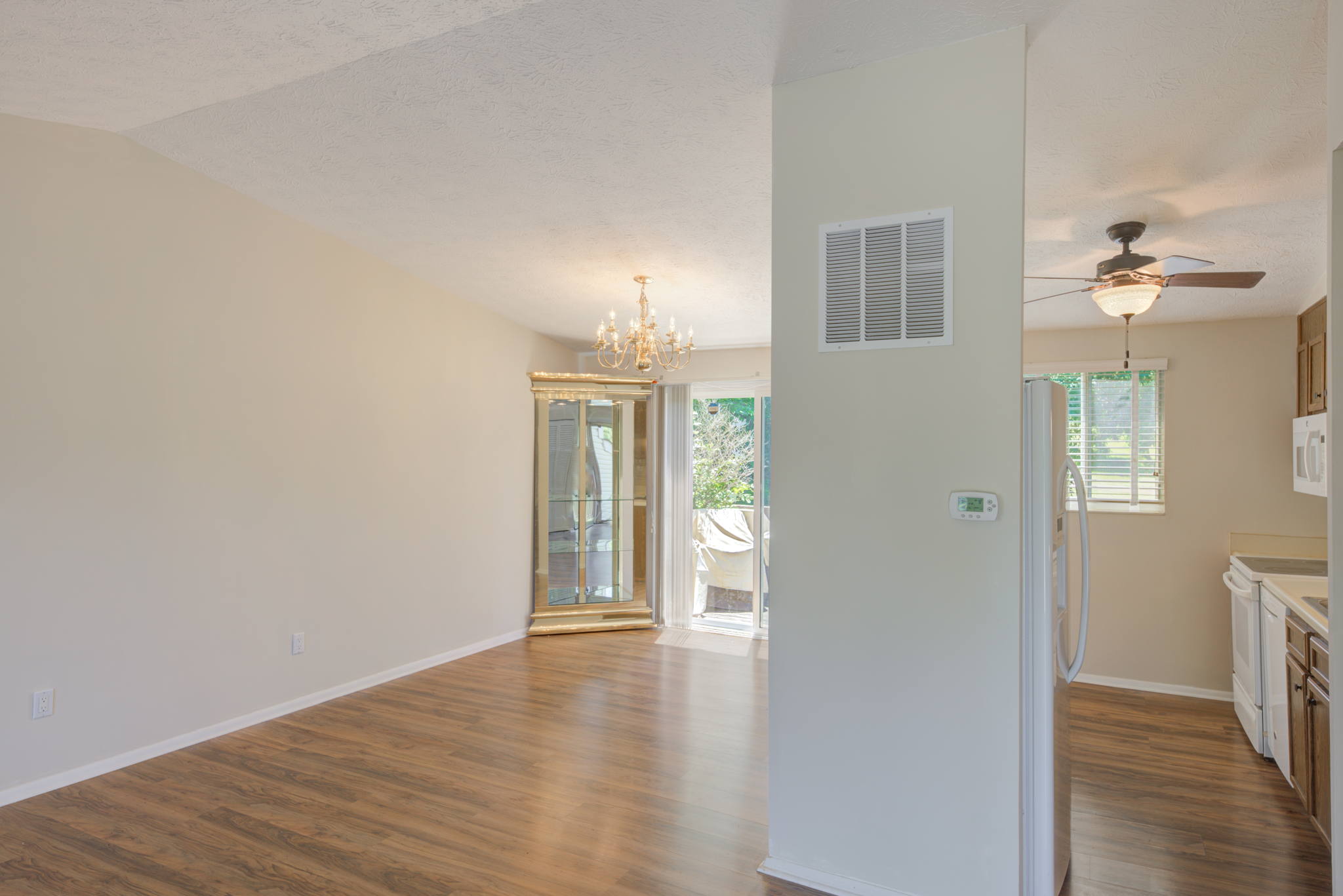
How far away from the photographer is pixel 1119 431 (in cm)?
492

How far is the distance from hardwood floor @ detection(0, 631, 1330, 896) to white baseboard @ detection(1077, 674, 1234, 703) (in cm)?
19

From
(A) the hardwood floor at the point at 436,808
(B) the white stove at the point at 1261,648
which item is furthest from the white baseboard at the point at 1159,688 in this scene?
(A) the hardwood floor at the point at 436,808

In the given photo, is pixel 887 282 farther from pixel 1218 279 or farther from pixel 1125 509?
pixel 1125 509

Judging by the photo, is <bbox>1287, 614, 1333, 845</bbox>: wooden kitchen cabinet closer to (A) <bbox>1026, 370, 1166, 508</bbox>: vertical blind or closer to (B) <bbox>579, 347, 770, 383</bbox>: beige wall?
(A) <bbox>1026, 370, 1166, 508</bbox>: vertical blind

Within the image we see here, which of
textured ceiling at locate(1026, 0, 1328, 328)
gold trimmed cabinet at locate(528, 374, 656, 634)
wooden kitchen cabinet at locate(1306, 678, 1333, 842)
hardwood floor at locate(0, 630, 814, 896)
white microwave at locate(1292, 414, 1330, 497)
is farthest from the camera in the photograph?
gold trimmed cabinet at locate(528, 374, 656, 634)

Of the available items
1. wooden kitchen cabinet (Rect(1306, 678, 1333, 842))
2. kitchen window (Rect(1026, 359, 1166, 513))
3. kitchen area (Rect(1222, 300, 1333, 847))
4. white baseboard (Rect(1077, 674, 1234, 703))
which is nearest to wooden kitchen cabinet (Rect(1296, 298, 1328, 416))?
kitchen area (Rect(1222, 300, 1333, 847))

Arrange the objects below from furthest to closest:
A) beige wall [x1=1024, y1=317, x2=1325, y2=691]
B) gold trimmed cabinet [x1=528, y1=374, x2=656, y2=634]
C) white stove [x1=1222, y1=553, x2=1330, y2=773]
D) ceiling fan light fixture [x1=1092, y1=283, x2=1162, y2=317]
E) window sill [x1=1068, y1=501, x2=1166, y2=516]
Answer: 1. gold trimmed cabinet [x1=528, y1=374, x2=656, y2=634]
2. window sill [x1=1068, y1=501, x2=1166, y2=516]
3. beige wall [x1=1024, y1=317, x2=1325, y2=691]
4. white stove [x1=1222, y1=553, x2=1330, y2=773]
5. ceiling fan light fixture [x1=1092, y1=283, x2=1162, y2=317]

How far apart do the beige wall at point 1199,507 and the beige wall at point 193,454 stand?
4563 millimetres

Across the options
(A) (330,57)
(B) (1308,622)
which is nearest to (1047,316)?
(B) (1308,622)

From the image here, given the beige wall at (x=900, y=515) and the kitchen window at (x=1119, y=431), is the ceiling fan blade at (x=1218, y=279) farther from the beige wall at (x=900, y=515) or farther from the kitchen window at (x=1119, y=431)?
the kitchen window at (x=1119, y=431)

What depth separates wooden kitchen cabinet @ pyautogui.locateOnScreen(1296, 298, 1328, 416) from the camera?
3.81 metres

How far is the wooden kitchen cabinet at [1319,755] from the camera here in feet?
8.55

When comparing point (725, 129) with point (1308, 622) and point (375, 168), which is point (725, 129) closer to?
point (375, 168)

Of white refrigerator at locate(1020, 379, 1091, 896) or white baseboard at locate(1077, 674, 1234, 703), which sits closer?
white refrigerator at locate(1020, 379, 1091, 896)
